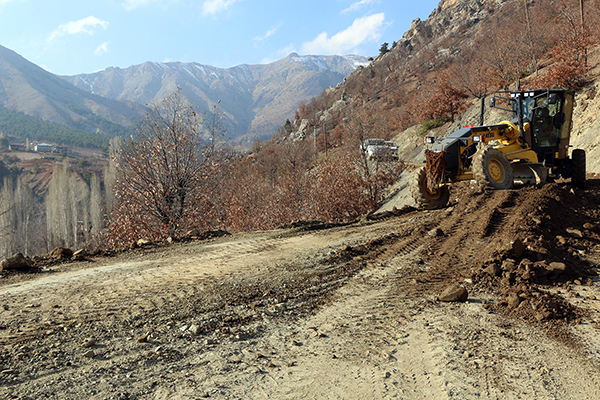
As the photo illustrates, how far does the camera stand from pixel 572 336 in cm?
399

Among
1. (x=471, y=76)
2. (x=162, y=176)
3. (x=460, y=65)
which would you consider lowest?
(x=162, y=176)

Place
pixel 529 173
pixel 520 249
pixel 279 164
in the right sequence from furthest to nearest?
pixel 279 164 < pixel 529 173 < pixel 520 249

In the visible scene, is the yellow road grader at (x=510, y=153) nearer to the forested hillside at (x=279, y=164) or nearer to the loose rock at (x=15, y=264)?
the forested hillside at (x=279, y=164)

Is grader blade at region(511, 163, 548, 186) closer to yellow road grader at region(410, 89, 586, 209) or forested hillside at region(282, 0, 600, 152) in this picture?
yellow road grader at region(410, 89, 586, 209)

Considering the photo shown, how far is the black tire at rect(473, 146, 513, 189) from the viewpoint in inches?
384

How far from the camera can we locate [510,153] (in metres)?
11.1

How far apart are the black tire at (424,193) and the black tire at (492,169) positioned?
1499 mm

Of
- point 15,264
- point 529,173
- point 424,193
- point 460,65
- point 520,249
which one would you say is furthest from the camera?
point 460,65

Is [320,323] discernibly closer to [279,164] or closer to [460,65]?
[279,164]

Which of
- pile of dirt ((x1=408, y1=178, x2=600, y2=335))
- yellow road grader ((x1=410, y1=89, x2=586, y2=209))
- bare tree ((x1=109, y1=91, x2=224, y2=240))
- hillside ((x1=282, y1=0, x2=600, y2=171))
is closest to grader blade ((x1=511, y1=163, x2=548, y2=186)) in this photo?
yellow road grader ((x1=410, y1=89, x2=586, y2=209))

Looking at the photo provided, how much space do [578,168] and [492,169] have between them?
441cm

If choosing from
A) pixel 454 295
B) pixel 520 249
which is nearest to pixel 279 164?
pixel 520 249

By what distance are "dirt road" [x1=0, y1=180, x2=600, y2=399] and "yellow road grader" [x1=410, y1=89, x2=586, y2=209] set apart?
3.05m

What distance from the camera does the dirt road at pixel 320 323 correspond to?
3.31 m
